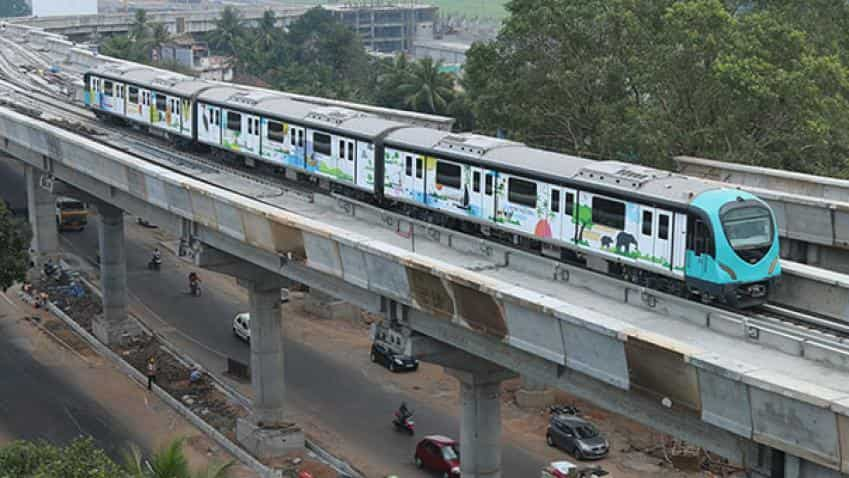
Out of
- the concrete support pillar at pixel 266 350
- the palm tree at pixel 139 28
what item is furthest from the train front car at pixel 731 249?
the palm tree at pixel 139 28

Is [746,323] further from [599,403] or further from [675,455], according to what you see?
[675,455]

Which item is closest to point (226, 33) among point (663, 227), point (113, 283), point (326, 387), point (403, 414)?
point (113, 283)

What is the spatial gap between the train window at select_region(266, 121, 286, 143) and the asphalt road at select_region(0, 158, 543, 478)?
9.70 meters

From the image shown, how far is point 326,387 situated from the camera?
154ft

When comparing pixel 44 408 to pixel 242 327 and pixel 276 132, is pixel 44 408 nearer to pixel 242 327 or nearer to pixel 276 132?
pixel 242 327

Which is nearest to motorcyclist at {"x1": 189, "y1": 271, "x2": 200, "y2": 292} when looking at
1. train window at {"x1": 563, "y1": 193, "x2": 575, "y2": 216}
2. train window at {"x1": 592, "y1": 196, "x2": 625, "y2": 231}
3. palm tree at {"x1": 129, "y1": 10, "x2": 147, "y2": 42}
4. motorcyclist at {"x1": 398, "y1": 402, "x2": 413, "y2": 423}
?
motorcyclist at {"x1": 398, "y1": 402, "x2": 413, "y2": 423}

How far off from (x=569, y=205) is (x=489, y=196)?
3.50 m

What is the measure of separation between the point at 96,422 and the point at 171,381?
537 centimetres

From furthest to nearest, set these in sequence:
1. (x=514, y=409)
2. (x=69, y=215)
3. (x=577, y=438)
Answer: (x=69, y=215)
(x=514, y=409)
(x=577, y=438)

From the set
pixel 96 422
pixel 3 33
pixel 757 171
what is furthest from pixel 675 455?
pixel 3 33

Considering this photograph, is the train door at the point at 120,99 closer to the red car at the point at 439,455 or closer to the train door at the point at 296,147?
the train door at the point at 296,147

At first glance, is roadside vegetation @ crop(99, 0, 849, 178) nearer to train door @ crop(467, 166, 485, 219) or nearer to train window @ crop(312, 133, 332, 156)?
train window @ crop(312, 133, 332, 156)

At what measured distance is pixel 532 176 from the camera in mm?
32969

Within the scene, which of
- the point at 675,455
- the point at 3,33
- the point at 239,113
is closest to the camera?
the point at 675,455
